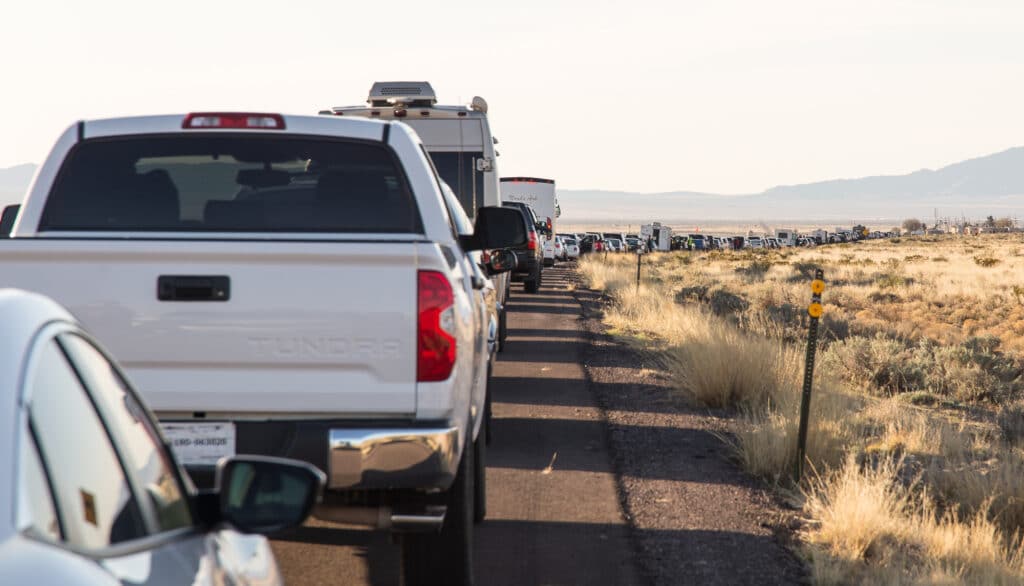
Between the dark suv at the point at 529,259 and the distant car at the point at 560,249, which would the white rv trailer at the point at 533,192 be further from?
the distant car at the point at 560,249

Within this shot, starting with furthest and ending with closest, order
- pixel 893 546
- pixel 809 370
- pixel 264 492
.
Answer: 1. pixel 809 370
2. pixel 893 546
3. pixel 264 492

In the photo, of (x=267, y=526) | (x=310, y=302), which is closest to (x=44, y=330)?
(x=267, y=526)

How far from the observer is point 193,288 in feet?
15.8

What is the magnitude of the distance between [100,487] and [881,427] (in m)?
9.72

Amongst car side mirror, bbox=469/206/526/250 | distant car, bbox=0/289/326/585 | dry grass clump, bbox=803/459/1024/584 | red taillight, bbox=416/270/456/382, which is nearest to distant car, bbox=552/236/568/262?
dry grass clump, bbox=803/459/1024/584

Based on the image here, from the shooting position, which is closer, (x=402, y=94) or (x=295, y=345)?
(x=295, y=345)

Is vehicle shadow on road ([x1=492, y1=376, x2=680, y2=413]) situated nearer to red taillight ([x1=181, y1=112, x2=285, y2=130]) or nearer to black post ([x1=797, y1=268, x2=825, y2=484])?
black post ([x1=797, y1=268, x2=825, y2=484])

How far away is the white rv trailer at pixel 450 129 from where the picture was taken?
1553 centimetres

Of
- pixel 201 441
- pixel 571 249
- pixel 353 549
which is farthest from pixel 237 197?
pixel 571 249

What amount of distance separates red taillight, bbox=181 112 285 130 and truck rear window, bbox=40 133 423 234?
2.3 inches

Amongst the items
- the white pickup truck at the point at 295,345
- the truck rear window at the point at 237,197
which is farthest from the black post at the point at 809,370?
the white pickup truck at the point at 295,345

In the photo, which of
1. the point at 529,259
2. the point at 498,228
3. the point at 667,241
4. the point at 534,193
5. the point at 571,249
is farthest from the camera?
the point at 667,241

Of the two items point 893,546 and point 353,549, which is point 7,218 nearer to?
point 353,549

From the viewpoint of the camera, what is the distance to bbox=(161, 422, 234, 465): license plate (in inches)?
188
